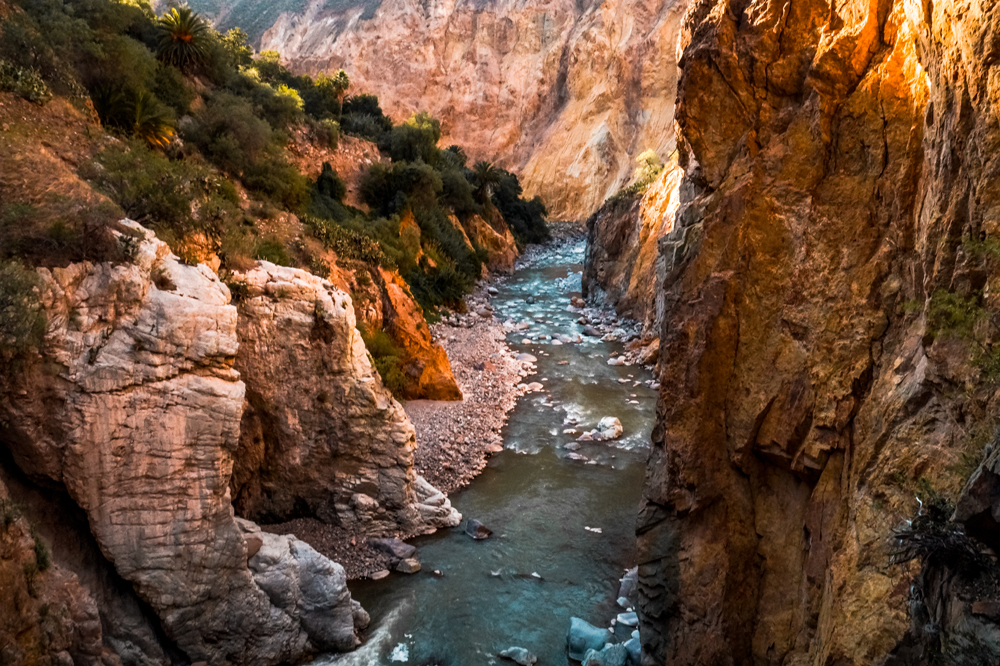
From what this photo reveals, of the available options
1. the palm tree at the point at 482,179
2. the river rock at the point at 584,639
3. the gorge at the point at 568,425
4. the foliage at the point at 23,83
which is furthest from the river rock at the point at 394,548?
the palm tree at the point at 482,179

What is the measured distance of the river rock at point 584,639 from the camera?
277 inches

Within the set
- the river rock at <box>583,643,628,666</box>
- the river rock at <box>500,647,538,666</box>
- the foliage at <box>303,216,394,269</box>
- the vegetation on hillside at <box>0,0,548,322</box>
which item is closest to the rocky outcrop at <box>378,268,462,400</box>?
the foliage at <box>303,216,394,269</box>

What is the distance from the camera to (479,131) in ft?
199

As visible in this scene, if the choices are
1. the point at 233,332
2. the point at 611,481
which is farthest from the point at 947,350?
the point at 611,481

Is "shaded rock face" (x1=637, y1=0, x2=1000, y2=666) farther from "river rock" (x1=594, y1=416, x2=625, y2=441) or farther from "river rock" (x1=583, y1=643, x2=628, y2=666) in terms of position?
"river rock" (x1=594, y1=416, x2=625, y2=441)

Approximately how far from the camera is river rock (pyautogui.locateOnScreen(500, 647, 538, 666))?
6965mm

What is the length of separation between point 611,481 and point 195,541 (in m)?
6.87

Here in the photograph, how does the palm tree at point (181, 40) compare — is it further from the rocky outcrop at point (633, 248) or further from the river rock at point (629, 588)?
the river rock at point (629, 588)

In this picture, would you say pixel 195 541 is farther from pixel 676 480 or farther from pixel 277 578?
pixel 676 480

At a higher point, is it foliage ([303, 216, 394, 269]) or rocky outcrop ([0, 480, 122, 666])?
foliage ([303, 216, 394, 269])

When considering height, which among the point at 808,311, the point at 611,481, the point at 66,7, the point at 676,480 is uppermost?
the point at 66,7

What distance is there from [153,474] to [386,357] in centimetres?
688

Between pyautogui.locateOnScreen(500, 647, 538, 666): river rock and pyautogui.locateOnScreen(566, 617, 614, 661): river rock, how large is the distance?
43 cm

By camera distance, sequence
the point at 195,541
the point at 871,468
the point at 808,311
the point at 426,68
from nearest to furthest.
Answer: the point at 871,468, the point at 808,311, the point at 195,541, the point at 426,68
